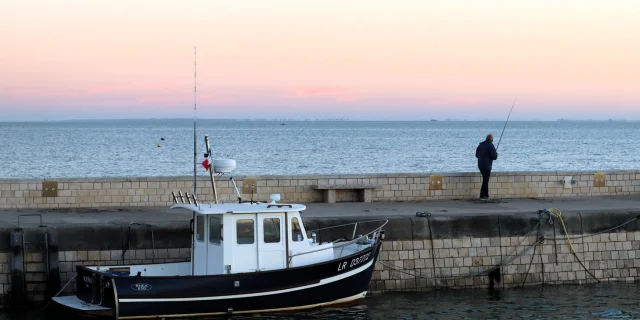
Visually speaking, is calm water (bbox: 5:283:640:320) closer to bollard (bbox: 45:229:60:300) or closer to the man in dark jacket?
bollard (bbox: 45:229:60:300)

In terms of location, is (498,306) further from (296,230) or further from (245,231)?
(245,231)

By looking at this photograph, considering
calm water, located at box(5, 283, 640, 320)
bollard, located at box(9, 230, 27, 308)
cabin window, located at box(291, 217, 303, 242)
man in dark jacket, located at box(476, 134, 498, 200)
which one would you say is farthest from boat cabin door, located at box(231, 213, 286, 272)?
man in dark jacket, located at box(476, 134, 498, 200)

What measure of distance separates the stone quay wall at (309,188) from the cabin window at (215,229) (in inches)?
179

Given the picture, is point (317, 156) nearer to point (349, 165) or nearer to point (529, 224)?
point (349, 165)

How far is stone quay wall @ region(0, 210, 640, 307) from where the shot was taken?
666 inches

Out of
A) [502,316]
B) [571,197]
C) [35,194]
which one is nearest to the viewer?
[502,316]

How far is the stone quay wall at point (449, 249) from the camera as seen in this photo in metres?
16.9

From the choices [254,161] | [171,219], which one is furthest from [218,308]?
[254,161]

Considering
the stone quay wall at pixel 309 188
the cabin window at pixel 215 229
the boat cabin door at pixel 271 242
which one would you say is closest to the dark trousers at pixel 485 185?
the stone quay wall at pixel 309 188

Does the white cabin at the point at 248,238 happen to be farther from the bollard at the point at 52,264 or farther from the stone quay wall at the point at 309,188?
the stone quay wall at the point at 309,188

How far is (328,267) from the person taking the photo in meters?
16.5

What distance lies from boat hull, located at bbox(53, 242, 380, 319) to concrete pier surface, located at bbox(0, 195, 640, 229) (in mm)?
2116

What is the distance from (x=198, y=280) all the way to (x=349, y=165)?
5346 centimetres

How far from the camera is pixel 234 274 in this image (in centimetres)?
1571
